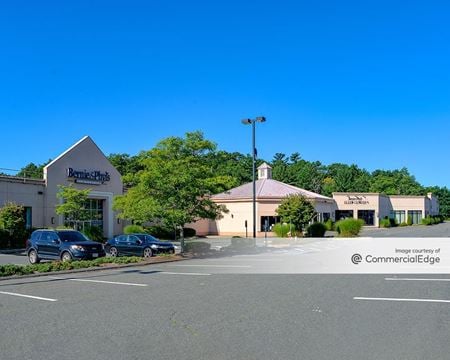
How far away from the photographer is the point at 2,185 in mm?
33719

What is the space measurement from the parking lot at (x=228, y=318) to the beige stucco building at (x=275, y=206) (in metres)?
25.1

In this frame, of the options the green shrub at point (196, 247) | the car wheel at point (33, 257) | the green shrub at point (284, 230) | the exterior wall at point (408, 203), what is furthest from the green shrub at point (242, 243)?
the exterior wall at point (408, 203)

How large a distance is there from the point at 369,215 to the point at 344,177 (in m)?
24.4

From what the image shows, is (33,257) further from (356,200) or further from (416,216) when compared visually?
(416,216)

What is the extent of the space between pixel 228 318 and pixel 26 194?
98.0ft

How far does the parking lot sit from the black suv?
5.68 metres

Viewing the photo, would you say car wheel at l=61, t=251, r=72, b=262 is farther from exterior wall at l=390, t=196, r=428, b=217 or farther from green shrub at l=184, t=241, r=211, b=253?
exterior wall at l=390, t=196, r=428, b=217

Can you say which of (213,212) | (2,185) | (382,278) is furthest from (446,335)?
(2,185)

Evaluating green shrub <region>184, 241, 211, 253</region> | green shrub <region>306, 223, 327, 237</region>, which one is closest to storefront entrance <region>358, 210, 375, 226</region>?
green shrub <region>306, 223, 327, 237</region>

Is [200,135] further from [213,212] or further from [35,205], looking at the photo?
[35,205]

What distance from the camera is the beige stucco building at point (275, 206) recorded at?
49031mm

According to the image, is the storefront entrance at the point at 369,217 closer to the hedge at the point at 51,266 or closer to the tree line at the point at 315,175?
the tree line at the point at 315,175

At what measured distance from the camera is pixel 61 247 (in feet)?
69.4
